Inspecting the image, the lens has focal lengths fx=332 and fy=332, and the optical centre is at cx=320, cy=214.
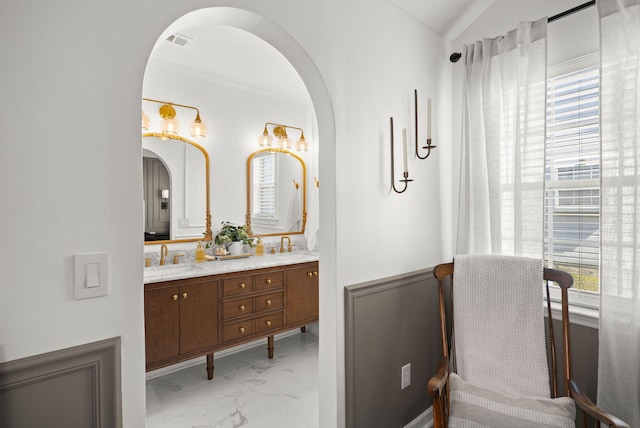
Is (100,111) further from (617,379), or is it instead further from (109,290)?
(617,379)

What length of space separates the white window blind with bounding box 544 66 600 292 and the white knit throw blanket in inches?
14.4

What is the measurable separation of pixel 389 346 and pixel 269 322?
4.58 ft

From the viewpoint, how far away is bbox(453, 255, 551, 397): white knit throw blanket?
5.10 feet

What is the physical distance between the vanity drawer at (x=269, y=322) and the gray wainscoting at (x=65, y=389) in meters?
1.90

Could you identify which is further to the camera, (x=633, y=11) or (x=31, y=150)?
(x=633, y=11)

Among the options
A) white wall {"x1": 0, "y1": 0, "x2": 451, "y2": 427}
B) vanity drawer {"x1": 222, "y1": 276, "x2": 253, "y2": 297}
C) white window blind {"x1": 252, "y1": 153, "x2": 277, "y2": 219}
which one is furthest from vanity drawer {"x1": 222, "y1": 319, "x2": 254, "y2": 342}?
white wall {"x1": 0, "y1": 0, "x2": 451, "y2": 427}

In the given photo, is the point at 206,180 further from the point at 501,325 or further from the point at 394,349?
the point at 501,325

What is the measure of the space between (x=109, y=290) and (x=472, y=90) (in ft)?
6.84

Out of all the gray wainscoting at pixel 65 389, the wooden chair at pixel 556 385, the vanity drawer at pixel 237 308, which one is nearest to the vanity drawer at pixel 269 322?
the vanity drawer at pixel 237 308

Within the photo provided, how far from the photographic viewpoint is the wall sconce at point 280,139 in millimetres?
3487

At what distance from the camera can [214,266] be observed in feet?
9.02

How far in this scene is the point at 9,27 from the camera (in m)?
0.83

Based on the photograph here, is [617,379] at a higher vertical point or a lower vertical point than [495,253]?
lower

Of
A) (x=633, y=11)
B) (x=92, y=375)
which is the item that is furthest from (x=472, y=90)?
(x=92, y=375)
